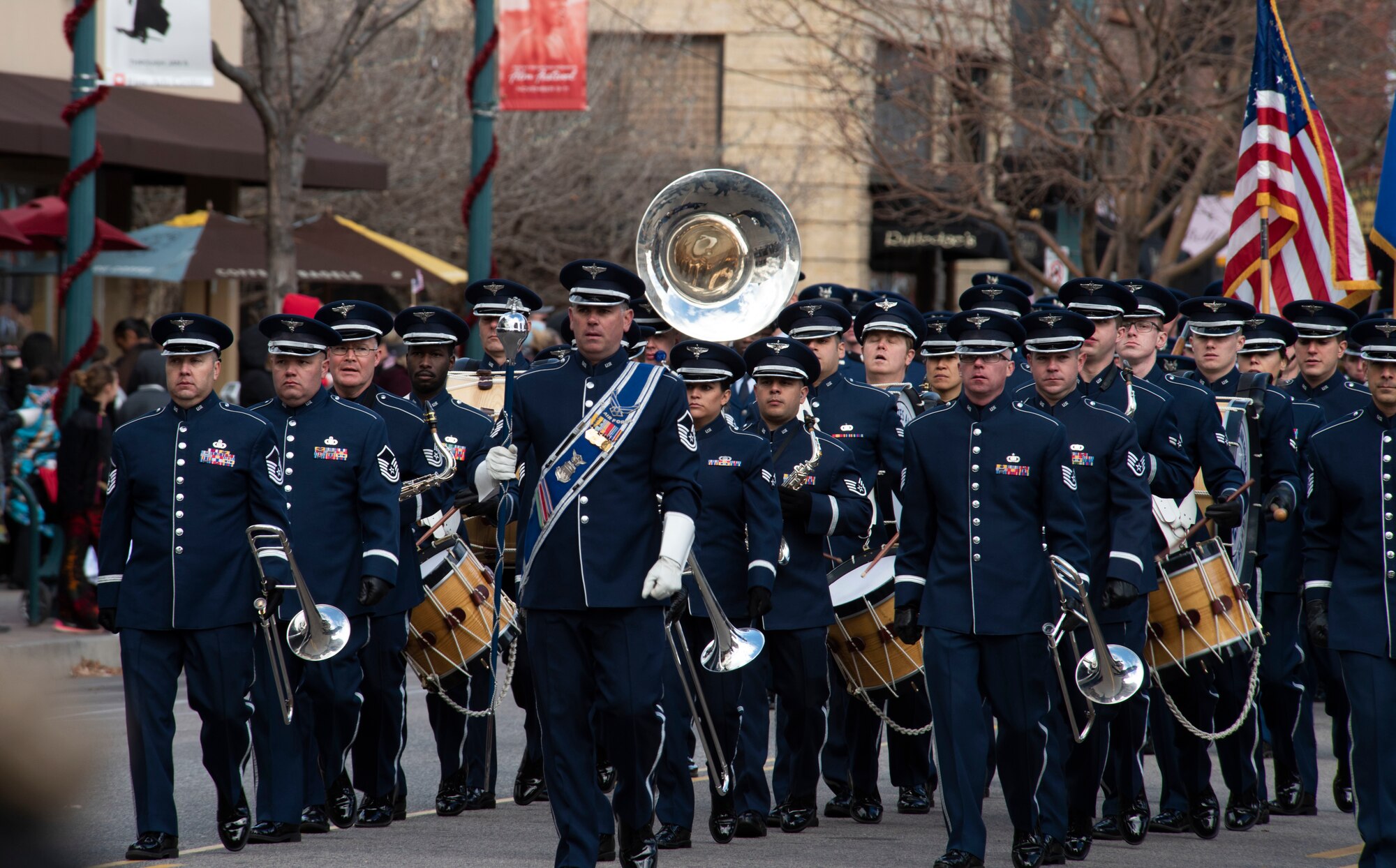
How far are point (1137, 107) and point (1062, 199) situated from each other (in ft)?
7.44

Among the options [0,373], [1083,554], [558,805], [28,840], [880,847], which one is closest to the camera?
[28,840]

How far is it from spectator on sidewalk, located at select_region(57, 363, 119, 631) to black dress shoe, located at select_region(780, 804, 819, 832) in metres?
6.94

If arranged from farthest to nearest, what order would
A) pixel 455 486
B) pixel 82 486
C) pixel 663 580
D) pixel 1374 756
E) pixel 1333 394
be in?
pixel 82 486, pixel 1333 394, pixel 455 486, pixel 1374 756, pixel 663 580

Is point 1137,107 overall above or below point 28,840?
above

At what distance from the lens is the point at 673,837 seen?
8039mm

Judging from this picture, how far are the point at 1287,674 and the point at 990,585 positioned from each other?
105 inches

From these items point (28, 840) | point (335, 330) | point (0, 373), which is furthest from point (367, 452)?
point (0, 373)

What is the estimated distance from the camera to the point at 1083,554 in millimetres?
7520

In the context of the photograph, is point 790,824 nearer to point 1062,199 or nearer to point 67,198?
point 67,198

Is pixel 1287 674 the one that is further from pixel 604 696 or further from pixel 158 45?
pixel 158 45

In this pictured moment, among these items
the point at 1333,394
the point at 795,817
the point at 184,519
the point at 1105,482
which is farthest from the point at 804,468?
the point at 1333,394

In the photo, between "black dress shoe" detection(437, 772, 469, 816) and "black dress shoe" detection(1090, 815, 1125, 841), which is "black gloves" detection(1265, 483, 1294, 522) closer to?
"black dress shoe" detection(1090, 815, 1125, 841)

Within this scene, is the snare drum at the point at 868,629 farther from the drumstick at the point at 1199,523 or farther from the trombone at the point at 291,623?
the trombone at the point at 291,623

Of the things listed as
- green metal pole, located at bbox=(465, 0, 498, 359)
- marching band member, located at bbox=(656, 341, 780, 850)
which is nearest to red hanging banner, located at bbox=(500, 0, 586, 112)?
green metal pole, located at bbox=(465, 0, 498, 359)
